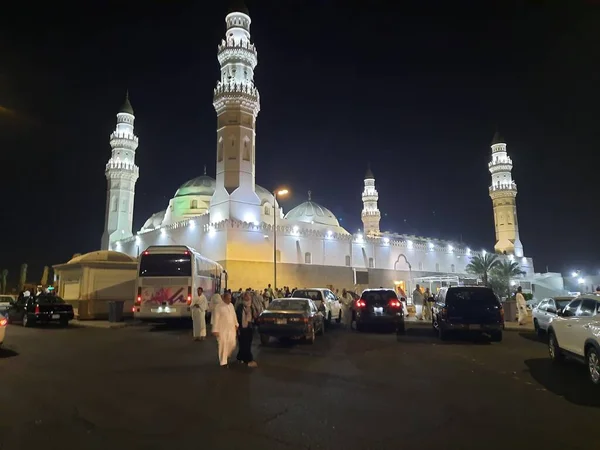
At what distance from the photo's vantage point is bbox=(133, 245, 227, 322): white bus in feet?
56.7

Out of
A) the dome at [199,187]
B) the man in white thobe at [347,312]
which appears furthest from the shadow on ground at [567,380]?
the dome at [199,187]

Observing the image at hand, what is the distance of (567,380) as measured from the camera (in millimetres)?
7703

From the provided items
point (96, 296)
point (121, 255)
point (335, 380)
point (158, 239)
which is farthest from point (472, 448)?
point (158, 239)

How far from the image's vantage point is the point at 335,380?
304 inches

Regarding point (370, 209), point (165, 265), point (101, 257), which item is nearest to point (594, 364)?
point (165, 265)

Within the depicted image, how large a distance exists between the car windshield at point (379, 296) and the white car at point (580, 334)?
23.1 feet

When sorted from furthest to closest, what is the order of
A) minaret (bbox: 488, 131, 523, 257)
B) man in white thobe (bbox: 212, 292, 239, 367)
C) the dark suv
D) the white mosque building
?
minaret (bbox: 488, 131, 523, 257)
the white mosque building
the dark suv
man in white thobe (bbox: 212, 292, 239, 367)

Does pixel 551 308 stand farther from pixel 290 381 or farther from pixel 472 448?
pixel 472 448

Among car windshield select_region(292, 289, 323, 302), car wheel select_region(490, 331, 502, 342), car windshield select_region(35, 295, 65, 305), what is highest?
car windshield select_region(292, 289, 323, 302)

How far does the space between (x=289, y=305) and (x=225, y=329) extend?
3.97m

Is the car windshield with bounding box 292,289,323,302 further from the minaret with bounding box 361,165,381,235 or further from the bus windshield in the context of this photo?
the minaret with bounding box 361,165,381,235

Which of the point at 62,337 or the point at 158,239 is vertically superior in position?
the point at 158,239

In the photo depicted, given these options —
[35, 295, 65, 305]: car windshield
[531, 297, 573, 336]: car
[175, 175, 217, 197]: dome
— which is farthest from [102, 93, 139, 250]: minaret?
[531, 297, 573, 336]: car

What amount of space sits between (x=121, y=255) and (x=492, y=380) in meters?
24.3
